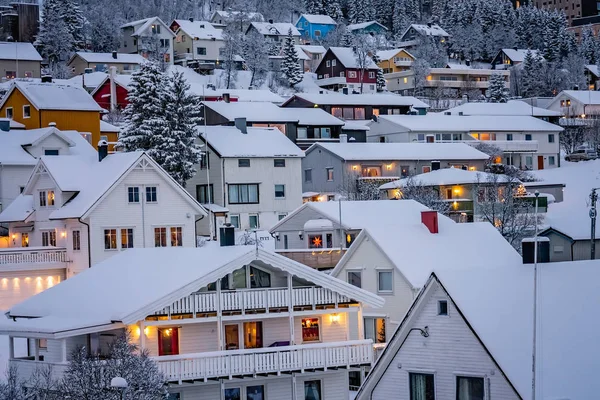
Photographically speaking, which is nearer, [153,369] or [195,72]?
[153,369]

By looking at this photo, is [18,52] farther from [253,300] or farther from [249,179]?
[253,300]

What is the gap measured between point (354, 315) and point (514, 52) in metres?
150

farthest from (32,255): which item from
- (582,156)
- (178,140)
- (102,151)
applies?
(582,156)

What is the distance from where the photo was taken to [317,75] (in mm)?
164375

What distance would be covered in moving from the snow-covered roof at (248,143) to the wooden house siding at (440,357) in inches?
1752

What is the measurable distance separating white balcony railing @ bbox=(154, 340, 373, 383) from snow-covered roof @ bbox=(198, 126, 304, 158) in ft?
126

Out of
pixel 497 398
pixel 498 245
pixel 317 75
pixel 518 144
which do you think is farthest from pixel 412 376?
pixel 317 75

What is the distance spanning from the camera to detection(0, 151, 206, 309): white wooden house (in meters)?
55.8

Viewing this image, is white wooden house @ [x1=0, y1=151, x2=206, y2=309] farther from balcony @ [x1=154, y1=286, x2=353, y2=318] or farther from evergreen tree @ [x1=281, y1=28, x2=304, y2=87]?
evergreen tree @ [x1=281, y1=28, x2=304, y2=87]

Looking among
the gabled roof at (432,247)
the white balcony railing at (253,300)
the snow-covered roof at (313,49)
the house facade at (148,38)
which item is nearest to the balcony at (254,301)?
the white balcony railing at (253,300)

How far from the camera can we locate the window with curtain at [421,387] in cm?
3412

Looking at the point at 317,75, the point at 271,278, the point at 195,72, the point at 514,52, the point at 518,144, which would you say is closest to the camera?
the point at 271,278

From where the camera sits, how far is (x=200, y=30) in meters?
171

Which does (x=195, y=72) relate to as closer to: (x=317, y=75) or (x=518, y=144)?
(x=317, y=75)
